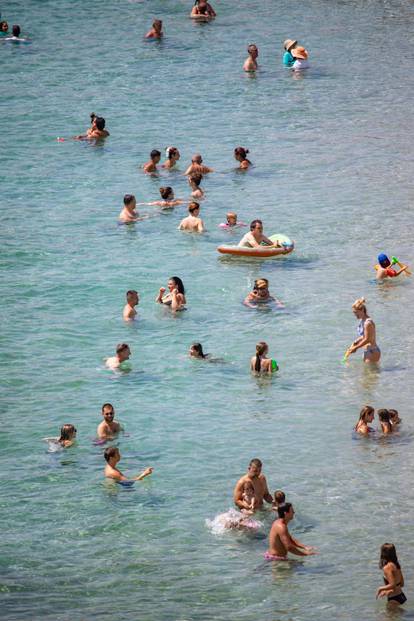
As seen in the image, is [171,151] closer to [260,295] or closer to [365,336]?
[260,295]

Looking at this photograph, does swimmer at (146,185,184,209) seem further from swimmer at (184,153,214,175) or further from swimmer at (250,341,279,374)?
swimmer at (250,341,279,374)

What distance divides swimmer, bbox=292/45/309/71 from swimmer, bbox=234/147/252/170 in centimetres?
724

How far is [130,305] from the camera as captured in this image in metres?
25.0

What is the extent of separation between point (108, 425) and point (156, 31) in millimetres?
22627

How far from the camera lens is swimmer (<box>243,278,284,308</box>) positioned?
2555cm

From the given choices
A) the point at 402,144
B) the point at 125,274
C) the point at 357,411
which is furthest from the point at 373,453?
the point at 402,144

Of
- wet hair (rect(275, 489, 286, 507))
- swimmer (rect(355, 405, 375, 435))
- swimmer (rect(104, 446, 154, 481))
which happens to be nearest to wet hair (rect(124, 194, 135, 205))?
swimmer (rect(355, 405, 375, 435))

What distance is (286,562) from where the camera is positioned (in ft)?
58.3

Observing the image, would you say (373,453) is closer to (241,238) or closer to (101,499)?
(101,499)

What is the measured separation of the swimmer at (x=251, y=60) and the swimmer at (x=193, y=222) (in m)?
10.5

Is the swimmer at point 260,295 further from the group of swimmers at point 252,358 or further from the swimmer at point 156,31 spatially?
the swimmer at point 156,31

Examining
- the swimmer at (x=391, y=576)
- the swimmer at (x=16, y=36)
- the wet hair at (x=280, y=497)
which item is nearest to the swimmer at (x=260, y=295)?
the wet hair at (x=280, y=497)

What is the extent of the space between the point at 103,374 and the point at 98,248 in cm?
576

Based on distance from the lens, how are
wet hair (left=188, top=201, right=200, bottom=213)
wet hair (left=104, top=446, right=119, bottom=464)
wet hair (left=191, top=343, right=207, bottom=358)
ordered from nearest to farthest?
wet hair (left=104, top=446, right=119, bottom=464) < wet hair (left=191, top=343, right=207, bottom=358) < wet hair (left=188, top=201, right=200, bottom=213)
